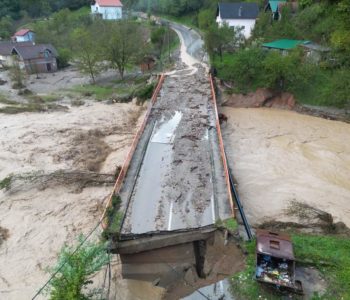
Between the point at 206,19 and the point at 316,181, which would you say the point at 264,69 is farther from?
the point at 206,19

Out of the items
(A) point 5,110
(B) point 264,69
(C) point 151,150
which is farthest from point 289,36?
(A) point 5,110

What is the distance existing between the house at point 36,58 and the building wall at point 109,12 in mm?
21791

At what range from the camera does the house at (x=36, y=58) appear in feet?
140

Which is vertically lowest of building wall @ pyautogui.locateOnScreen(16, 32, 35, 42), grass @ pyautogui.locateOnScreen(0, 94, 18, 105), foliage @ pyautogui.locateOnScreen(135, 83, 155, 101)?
grass @ pyautogui.locateOnScreen(0, 94, 18, 105)

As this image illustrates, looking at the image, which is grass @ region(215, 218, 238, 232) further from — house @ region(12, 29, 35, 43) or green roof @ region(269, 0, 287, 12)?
house @ region(12, 29, 35, 43)

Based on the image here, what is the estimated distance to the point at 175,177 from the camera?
14.9 m

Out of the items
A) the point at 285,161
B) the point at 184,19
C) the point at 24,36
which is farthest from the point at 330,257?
the point at 24,36

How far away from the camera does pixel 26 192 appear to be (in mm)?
16859

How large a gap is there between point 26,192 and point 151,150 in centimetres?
685

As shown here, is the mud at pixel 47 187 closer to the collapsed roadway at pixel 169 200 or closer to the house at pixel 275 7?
the collapsed roadway at pixel 169 200

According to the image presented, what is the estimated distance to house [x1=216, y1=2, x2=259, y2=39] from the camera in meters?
41.0

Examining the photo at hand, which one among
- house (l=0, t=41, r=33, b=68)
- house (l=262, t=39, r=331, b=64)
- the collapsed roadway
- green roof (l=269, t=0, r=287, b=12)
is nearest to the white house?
house (l=0, t=41, r=33, b=68)

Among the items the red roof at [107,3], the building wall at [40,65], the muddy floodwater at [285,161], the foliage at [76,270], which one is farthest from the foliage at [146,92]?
the red roof at [107,3]

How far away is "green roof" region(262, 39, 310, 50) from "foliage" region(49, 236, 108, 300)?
2763cm
